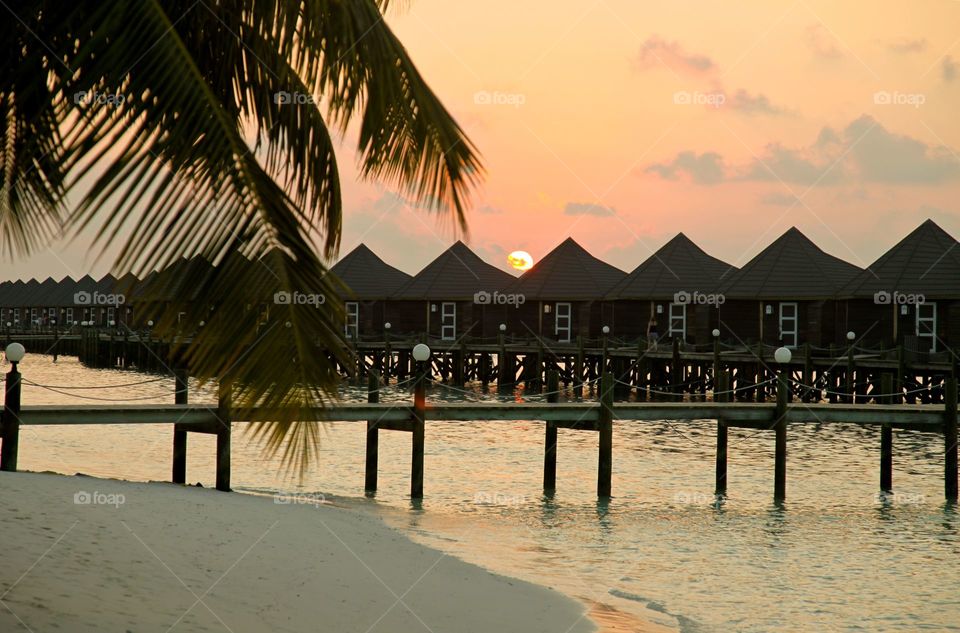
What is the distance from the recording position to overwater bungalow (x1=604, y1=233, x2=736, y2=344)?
1727 inches

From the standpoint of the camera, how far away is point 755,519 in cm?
1781

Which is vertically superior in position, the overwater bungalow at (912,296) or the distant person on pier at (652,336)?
the overwater bungalow at (912,296)

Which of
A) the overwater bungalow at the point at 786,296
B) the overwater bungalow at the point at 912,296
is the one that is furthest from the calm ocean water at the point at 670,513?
the overwater bungalow at the point at 786,296

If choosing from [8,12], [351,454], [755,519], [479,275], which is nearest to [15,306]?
[479,275]

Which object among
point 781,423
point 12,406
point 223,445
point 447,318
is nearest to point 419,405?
point 223,445

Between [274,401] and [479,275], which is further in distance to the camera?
[479,275]

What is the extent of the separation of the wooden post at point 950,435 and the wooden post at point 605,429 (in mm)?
5840

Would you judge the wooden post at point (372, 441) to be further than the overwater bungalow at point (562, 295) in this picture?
No

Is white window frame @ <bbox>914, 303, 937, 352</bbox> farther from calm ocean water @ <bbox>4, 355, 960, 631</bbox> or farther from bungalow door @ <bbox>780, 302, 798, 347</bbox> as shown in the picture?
bungalow door @ <bbox>780, 302, 798, 347</bbox>

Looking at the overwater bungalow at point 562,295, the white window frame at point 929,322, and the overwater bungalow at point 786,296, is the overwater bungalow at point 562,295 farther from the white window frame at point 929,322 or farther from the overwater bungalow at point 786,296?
the white window frame at point 929,322

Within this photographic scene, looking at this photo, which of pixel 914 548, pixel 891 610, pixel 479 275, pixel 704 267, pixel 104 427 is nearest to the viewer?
pixel 891 610

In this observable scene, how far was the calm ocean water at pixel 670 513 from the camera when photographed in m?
12.4

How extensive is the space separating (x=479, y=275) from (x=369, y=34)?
4871 cm

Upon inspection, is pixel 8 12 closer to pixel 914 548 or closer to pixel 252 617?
pixel 252 617
